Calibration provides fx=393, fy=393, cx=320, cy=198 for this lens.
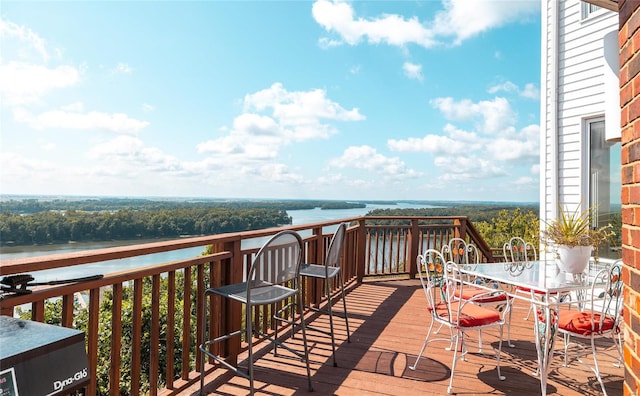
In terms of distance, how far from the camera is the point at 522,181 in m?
14.4

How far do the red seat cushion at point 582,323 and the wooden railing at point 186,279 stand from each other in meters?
2.28

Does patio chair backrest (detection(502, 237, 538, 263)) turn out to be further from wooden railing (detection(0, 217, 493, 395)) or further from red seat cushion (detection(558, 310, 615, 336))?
wooden railing (detection(0, 217, 493, 395))

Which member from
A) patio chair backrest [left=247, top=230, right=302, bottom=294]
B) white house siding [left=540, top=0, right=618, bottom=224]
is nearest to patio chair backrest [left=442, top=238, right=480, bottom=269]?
patio chair backrest [left=247, top=230, right=302, bottom=294]

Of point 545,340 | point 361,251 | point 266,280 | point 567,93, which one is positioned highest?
point 567,93

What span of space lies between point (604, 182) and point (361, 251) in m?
3.26

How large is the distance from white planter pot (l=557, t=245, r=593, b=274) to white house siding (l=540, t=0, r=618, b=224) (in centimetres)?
246

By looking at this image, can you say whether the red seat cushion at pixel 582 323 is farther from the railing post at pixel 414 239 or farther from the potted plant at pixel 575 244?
the railing post at pixel 414 239

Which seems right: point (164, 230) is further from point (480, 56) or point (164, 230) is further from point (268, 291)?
point (480, 56)

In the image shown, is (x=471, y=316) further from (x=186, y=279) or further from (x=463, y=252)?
(x=186, y=279)

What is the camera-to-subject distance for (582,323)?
9.00 ft

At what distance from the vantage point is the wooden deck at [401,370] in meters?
2.71

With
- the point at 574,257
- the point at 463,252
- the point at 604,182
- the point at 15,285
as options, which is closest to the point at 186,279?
the point at 15,285

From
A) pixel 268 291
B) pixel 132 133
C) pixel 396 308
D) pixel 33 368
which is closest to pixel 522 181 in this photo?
pixel 396 308

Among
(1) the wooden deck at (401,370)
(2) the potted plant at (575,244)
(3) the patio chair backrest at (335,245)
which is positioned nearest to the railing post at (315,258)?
(1) the wooden deck at (401,370)
